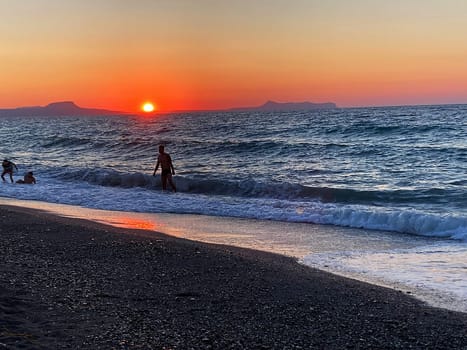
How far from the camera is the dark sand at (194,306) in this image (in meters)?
4.20

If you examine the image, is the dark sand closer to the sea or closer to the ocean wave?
the sea

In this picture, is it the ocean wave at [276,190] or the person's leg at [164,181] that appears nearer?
the ocean wave at [276,190]

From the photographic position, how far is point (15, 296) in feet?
16.1

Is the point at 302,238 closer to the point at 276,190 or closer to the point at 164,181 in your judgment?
the point at 276,190

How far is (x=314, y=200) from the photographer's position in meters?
15.7

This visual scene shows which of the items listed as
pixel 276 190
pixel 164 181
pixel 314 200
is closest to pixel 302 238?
pixel 314 200

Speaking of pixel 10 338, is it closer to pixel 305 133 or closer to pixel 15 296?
pixel 15 296

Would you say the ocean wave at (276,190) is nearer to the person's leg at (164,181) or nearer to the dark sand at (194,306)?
the person's leg at (164,181)

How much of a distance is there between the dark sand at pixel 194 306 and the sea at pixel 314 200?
2.64 feet

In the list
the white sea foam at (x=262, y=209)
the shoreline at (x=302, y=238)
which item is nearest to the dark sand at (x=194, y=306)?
the shoreline at (x=302, y=238)

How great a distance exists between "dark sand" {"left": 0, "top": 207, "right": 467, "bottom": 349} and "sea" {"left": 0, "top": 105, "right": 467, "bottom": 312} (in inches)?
31.6

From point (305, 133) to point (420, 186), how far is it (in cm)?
2723

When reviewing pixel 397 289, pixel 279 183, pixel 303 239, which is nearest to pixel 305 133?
pixel 279 183

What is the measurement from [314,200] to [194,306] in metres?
11.0
